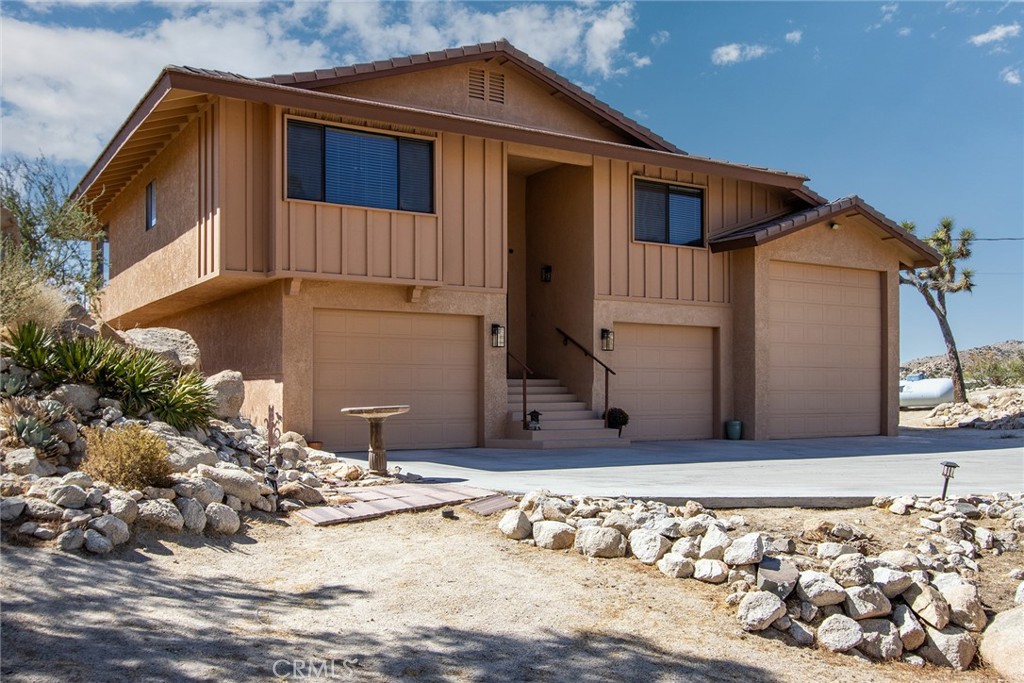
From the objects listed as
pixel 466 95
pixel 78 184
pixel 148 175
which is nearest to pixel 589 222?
pixel 466 95

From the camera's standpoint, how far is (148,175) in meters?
16.5

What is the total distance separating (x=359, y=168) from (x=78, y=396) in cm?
572

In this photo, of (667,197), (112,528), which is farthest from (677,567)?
(667,197)

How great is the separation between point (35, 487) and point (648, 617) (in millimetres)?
4721

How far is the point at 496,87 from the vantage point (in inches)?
623

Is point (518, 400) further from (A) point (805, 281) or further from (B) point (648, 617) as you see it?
(B) point (648, 617)

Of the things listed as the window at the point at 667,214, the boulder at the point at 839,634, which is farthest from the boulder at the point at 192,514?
the window at the point at 667,214

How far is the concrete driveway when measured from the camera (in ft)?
28.9

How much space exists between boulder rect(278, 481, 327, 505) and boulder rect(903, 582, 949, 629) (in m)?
4.99

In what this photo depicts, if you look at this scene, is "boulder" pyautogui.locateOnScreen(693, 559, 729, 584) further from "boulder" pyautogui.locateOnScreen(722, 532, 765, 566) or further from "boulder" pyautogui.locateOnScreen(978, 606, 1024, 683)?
"boulder" pyautogui.locateOnScreen(978, 606, 1024, 683)

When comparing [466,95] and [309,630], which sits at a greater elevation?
[466,95]

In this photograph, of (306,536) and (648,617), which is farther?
(306,536)

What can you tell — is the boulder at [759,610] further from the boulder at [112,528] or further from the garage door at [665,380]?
the garage door at [665,380]

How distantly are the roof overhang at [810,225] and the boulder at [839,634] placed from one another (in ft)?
35.9
